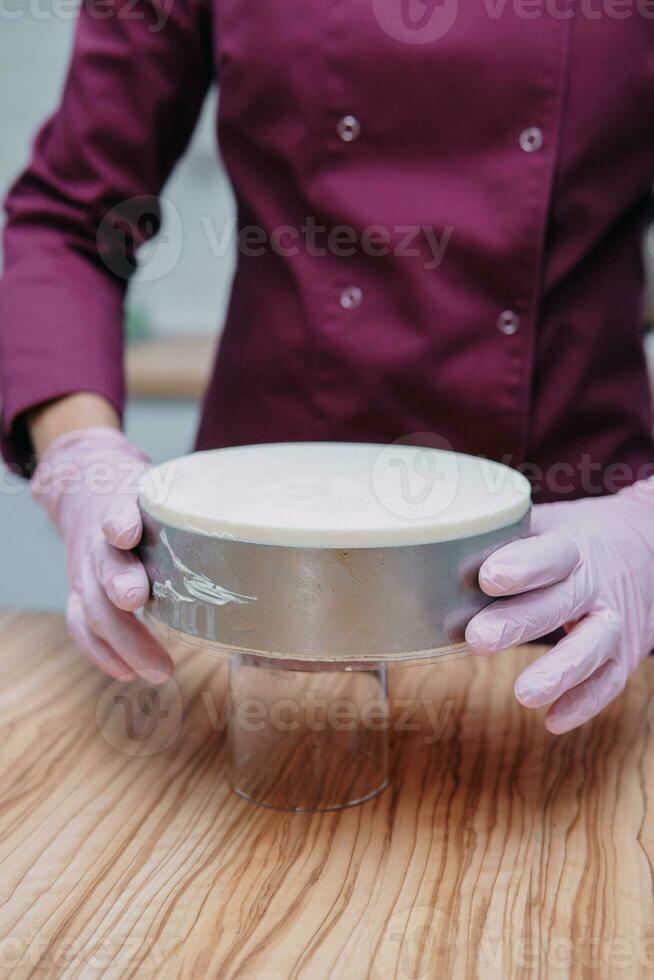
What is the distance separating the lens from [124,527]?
2.65 feet

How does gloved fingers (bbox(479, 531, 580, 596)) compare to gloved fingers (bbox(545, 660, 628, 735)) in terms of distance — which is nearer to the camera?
gloved fingers (bbox(479, 531, 580, 596))

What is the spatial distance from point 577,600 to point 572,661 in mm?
53

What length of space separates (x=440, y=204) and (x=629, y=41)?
9.9 inches

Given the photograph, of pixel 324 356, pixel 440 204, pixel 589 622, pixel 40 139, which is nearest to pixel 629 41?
pixel 440 204

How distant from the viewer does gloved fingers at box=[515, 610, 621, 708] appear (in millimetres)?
786

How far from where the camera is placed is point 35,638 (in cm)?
116

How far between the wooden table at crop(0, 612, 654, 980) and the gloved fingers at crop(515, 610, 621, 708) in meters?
0.11

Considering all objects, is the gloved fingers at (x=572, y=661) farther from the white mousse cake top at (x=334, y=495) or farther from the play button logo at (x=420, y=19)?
the play button logo at (x=420, y=19)

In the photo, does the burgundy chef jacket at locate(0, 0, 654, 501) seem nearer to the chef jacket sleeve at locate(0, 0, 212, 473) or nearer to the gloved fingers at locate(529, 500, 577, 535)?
the chef jacket sleeve at locate(0, 0, 212, 473)

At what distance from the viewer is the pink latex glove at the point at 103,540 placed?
825mm

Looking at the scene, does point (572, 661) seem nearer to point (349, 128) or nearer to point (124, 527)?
point (124, 527)

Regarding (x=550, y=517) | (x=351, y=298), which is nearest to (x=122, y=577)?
(x=550, y=517)

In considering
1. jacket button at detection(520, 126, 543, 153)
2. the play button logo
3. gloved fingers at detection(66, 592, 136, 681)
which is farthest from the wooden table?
the play button logo

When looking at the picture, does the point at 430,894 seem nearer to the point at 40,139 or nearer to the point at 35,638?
the point at 35,638
